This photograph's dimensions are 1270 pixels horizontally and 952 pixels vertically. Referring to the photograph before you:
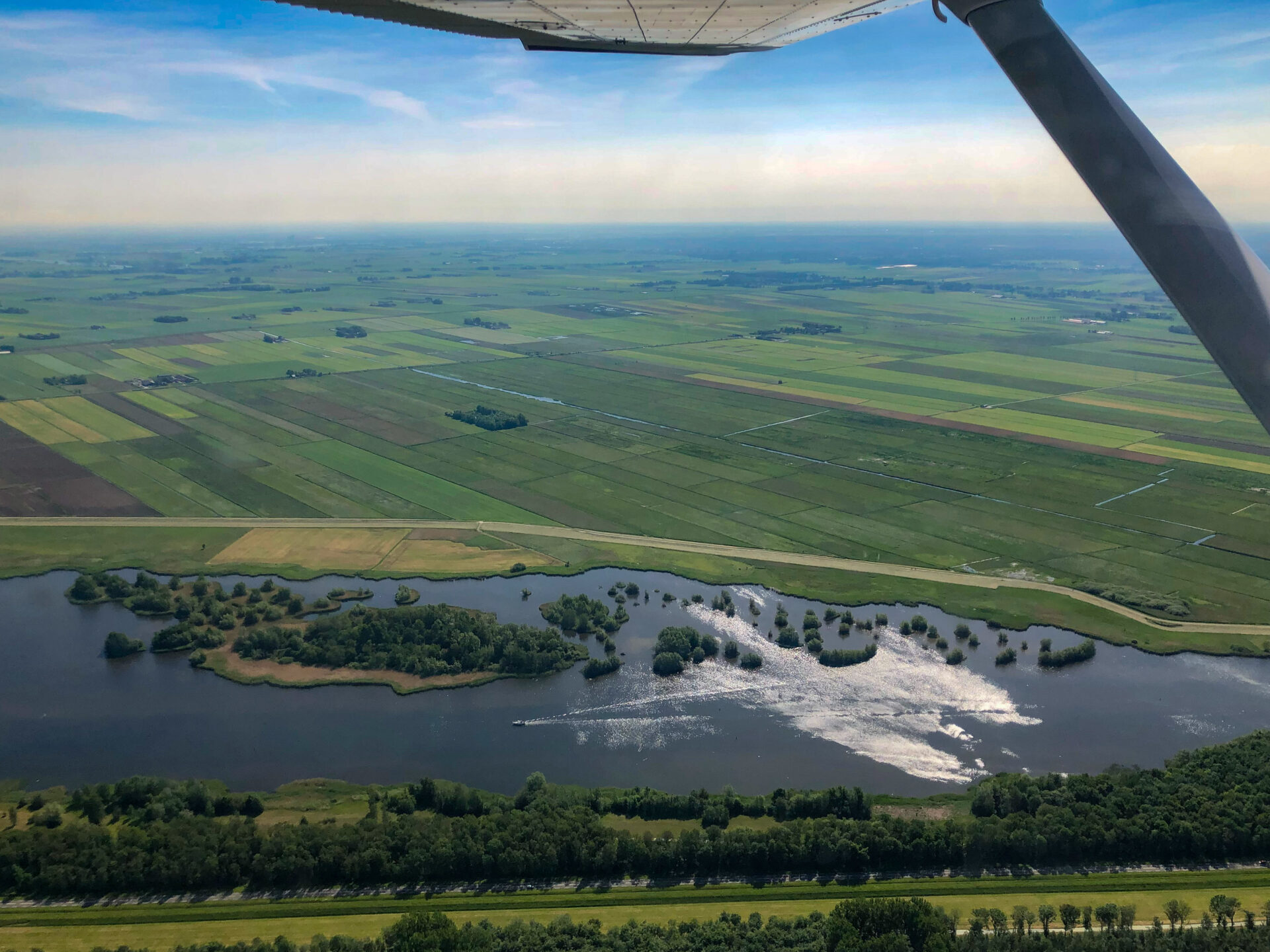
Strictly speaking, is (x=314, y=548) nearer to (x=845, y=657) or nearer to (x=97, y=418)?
(x=845, y=657)

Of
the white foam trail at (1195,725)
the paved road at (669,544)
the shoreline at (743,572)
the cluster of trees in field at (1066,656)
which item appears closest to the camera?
the white foam trail at (1195,725)

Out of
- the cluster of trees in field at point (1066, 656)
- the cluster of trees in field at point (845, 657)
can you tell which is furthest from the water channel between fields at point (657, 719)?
the cluster of trees in field at point (845, 657)

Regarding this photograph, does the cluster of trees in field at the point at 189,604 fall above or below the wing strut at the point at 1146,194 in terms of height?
below

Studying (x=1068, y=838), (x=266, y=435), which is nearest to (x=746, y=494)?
(x=1068, y=838)

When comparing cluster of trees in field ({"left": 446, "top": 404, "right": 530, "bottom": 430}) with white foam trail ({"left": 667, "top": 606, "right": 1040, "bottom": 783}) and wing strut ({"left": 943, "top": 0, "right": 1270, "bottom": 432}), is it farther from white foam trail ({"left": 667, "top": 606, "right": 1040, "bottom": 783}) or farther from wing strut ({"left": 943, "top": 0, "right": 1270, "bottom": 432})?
wing strut ({"left": 943, "top": 0, "right": 1270, "bottom": 432})

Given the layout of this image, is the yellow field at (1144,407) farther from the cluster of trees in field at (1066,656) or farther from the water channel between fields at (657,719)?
the cluster of trees in field at (1066,656)

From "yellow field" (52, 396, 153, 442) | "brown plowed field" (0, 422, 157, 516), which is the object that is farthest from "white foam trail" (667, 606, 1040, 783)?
"yellow field" (52, 396, 153, 442)
